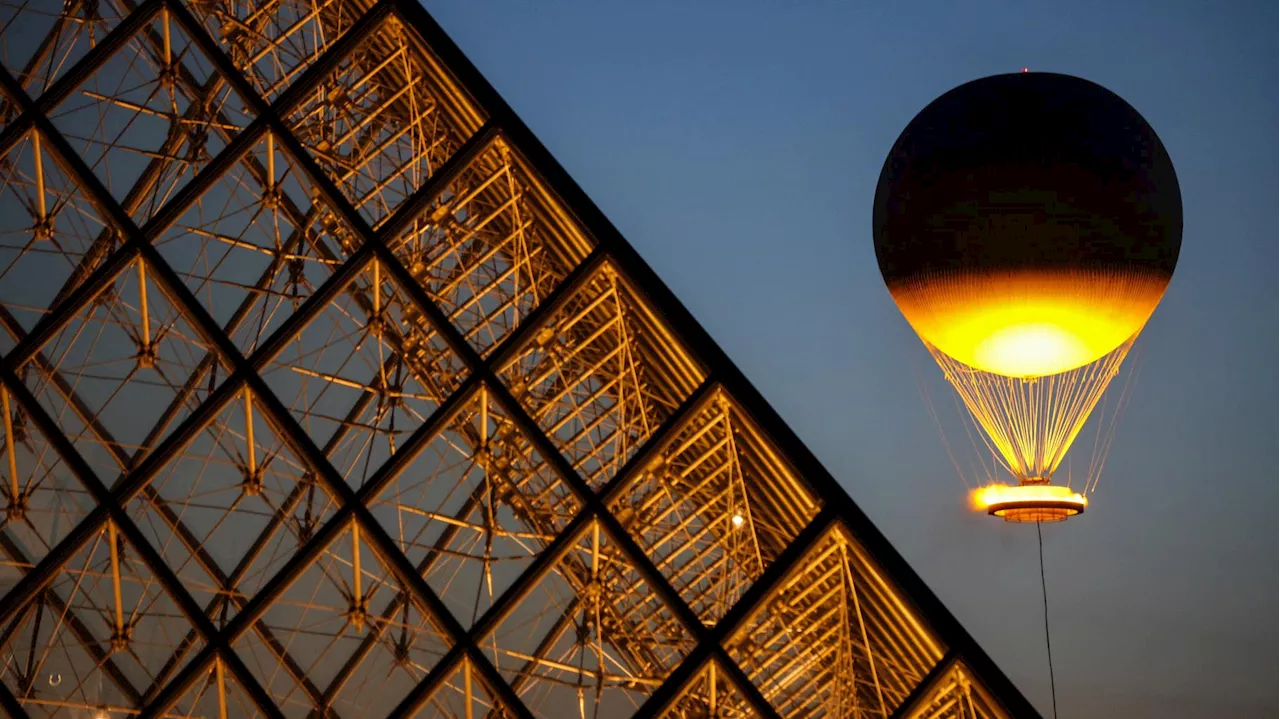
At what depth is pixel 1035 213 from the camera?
53.8 ft

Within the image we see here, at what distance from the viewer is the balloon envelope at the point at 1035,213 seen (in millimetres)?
16391

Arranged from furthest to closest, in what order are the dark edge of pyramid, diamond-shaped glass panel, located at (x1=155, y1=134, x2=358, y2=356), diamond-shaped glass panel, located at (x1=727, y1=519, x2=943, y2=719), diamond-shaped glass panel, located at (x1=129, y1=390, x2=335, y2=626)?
1. diamond-shaped glass panel, located at (x1=129, y1=390, x2=335, y2=626)
2. diamond-shaped glass panel, located at (x1=155, y1=134, x2=358, y2=356)
3. diamond-shaped glass panel, located at (x1=727, y1=519, x2=943, y2=719)
4. the dark edge of pyramid

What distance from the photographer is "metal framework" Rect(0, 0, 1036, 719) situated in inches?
603

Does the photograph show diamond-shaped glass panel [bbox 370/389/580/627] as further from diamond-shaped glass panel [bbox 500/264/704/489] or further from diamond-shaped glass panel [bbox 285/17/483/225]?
diamond-shaped glass panel [bbox 285/17/483/225]

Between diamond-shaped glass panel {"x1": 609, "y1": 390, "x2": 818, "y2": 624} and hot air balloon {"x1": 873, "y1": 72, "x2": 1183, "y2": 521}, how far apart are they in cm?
278

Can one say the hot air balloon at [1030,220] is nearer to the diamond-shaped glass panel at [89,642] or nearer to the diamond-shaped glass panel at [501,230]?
the diamond-shaped glass panel at [501,230]

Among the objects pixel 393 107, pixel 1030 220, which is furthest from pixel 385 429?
pixel 1030 220

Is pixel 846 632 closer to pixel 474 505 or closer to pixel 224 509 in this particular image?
pixel 474 505

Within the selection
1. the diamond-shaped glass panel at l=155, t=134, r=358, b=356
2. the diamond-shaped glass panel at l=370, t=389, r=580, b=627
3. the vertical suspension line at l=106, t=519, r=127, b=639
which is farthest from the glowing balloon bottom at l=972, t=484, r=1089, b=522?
the vertical suspension line at l=106, t=519, r=127, b=639

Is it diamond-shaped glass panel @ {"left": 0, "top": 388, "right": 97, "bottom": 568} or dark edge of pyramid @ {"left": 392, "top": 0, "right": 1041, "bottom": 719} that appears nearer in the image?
dark edge of pyramid @ {"left": 392, "top": 0, "right": 1041, "bottom": 719}

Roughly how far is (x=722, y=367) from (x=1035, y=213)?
383 centimetres

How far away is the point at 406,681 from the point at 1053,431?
838 inches

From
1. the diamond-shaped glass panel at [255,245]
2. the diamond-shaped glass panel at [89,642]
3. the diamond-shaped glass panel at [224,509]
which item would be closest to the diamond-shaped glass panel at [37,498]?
the diamond-shaped glass panel at [89,642]

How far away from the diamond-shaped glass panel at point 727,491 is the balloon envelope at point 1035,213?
2923 millimetres
